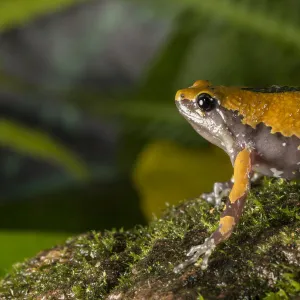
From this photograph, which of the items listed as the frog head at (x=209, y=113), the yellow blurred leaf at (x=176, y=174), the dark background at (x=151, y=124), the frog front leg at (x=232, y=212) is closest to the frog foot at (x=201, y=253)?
the frog front leg at (x=232, y=212)

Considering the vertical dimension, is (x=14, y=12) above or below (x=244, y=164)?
above

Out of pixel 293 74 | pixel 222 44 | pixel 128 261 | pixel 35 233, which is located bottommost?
pixel 128 261

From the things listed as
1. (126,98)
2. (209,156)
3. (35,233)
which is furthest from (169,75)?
(35,233)

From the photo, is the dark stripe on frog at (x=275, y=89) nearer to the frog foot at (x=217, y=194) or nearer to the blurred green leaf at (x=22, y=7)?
the frog foot at (x=217, y=194)

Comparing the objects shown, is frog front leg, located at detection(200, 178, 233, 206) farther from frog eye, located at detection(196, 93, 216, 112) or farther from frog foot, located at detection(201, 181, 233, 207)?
frog eye, located at detection(196, 93, 216, 112)

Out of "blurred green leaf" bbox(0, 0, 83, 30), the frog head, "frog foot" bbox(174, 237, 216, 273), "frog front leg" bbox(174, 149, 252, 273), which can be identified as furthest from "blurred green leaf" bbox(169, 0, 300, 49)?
"frog foot" bbox(174, 237, 216, 273)

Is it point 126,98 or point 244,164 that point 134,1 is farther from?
point 244,164
